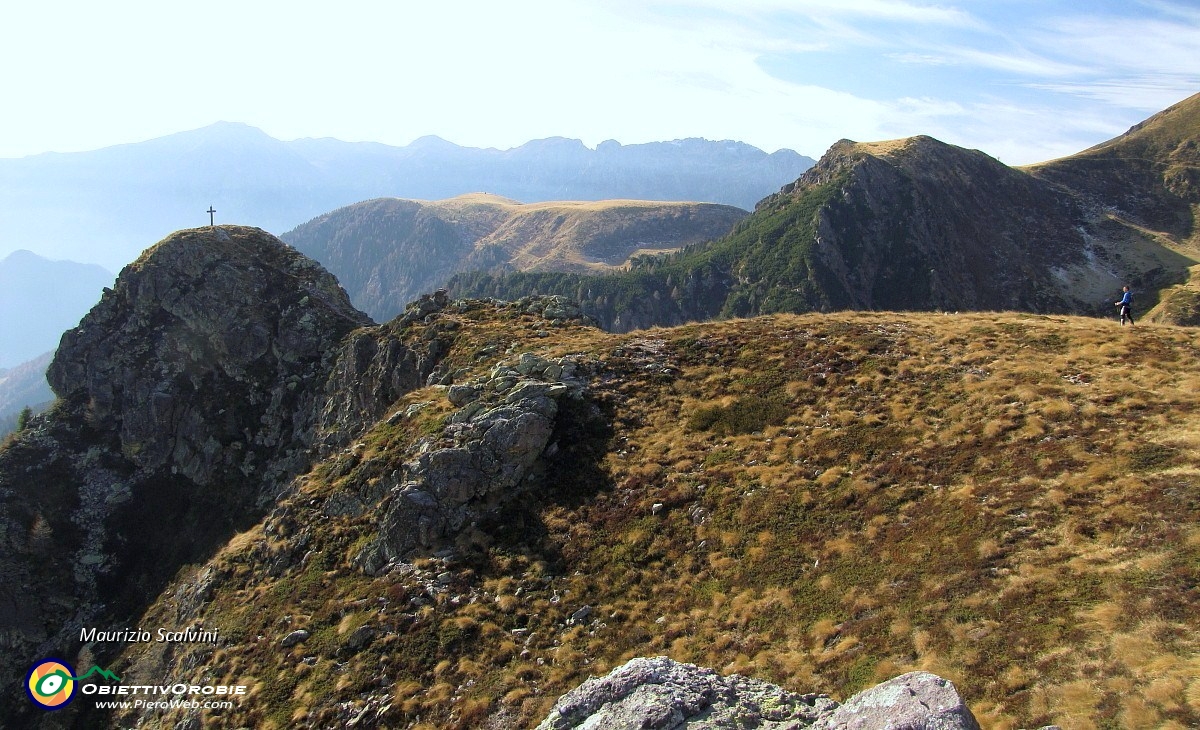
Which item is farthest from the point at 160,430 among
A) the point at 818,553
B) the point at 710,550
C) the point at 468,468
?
the point at 818,553

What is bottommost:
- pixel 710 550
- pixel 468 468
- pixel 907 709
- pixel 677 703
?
pixel 710 550

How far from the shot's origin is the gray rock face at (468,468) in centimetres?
2892

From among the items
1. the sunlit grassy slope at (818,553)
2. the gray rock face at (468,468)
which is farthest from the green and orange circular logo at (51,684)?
the gray rock face at (468,468)

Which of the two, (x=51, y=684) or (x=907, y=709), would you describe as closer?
(x=907, y=709)

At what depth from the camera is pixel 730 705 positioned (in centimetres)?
1223

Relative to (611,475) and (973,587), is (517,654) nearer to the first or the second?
(611,475)

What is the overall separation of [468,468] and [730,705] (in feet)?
67.7

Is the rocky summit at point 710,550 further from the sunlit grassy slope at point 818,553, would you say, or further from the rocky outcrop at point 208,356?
the rocky outcrop at point 208,356

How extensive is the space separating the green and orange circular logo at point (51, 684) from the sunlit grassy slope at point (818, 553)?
1230 centimetres

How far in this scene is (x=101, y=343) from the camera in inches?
2751

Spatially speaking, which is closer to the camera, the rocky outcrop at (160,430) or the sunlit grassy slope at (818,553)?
the sunlit grassy slope at (818,553)

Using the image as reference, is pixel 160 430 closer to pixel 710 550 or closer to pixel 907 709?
pixel 710 550

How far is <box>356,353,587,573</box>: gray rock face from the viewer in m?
28.9

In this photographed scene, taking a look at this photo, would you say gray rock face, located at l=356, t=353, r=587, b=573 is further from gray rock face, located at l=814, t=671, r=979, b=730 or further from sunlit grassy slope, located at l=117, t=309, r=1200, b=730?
gray rock face, located at l=814, t=671, r=979, b=730
